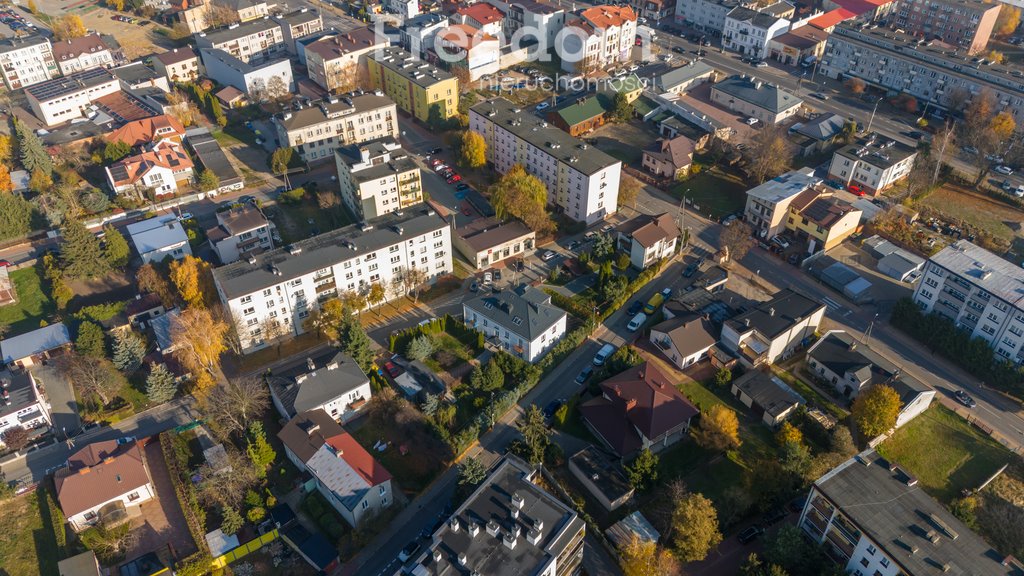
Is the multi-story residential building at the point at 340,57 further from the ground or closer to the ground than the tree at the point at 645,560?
further from the ground

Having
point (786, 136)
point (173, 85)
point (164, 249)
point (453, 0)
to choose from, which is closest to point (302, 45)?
point (173, 85)

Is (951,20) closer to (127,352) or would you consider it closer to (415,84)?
(415,84)

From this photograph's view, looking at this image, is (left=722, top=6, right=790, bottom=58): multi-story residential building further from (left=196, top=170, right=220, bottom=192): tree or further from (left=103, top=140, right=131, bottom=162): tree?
(left=103, top=140, right=131, bottom=162): tree

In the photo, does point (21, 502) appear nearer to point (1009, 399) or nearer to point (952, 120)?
point (1009, 399)

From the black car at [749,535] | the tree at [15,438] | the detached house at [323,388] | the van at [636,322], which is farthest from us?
the van at [636,322]

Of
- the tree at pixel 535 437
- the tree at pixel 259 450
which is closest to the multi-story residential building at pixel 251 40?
the tree at pixel 259 450

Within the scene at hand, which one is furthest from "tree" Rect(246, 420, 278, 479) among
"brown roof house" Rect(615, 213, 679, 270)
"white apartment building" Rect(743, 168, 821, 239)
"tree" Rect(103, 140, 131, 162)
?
"white apartment building" Rect(743, 168, 821, 239)

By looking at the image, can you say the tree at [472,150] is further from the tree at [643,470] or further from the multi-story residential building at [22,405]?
the multi-story residential building at [22,405]
